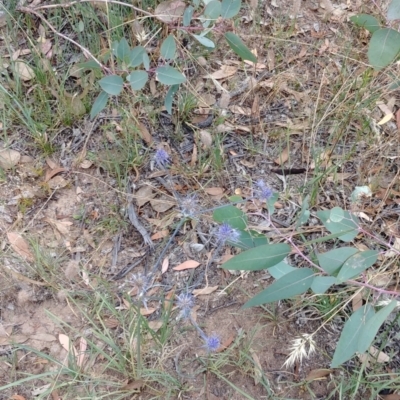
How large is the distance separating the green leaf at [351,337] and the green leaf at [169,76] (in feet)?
3.29

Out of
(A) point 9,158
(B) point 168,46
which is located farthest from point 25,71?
(B) point 168,46

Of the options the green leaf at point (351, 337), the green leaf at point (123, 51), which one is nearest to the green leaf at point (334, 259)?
the green leaf at point (351, 337)

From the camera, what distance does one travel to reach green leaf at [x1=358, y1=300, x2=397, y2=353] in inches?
53.0

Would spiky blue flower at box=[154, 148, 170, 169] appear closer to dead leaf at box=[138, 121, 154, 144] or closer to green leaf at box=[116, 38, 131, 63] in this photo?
dead leaf at box=[138, 121, 154, 144]

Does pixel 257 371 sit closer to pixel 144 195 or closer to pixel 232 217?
pixel 232 217

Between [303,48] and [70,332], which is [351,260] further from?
[303,48]

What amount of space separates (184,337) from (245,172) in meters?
0.76

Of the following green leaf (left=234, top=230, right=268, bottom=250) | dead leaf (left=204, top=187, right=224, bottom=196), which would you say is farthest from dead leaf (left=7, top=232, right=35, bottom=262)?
green leaf (left=234, top=230, right=268, bottom=250)

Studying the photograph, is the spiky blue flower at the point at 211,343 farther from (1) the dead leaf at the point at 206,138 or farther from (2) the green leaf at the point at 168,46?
(2) the green leaf at the point at 168,46

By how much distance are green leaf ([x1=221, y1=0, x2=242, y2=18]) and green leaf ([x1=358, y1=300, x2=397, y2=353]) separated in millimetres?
1151

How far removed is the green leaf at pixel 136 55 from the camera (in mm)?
1901

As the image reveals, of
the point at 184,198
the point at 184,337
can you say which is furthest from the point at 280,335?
the point at 184,198

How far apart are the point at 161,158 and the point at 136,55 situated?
39cm

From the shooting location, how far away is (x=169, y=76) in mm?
1874
